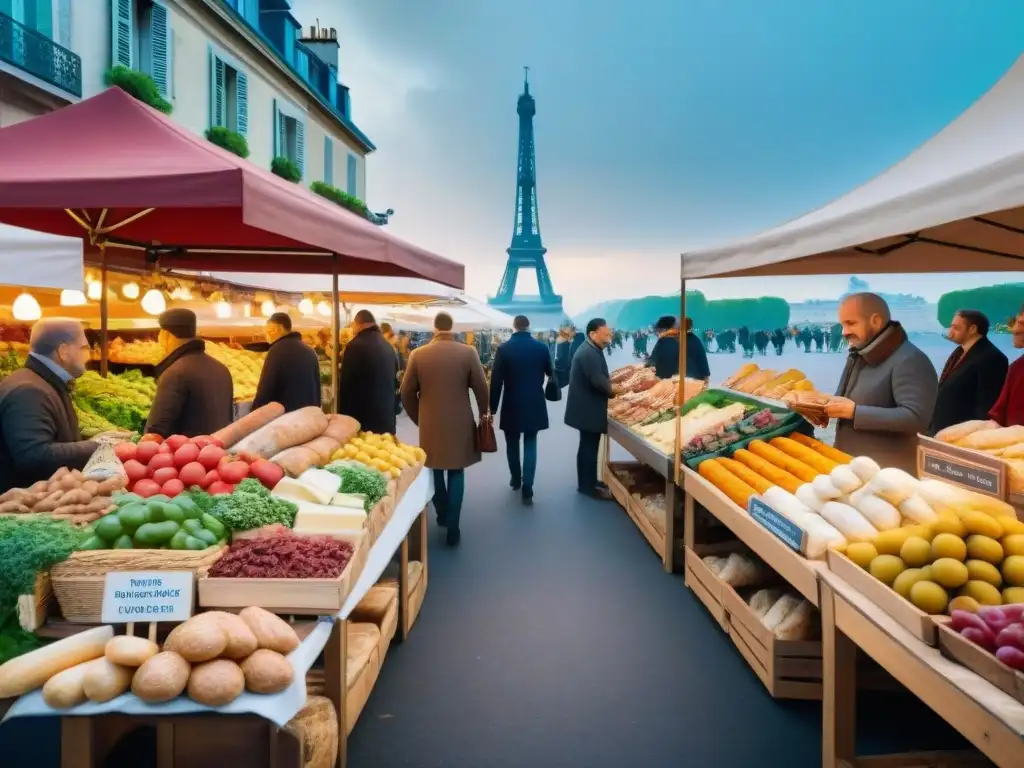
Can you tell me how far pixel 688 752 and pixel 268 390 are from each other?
4.11 meters

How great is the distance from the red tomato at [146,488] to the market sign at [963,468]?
9.99 ft

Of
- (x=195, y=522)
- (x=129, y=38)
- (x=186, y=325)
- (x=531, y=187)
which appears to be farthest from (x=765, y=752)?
(x=531, y=187)

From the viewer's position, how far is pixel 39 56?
1000 cm

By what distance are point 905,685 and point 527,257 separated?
4748cm

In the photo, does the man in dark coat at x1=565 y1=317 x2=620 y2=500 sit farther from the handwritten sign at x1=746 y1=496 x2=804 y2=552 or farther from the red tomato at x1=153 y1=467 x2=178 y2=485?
the red tomato at x1=153 y1=467 x2=178 y2=485

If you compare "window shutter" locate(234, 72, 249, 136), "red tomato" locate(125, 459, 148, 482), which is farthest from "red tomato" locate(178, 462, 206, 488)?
"window shutter" locate(234, 72, 249, 136)

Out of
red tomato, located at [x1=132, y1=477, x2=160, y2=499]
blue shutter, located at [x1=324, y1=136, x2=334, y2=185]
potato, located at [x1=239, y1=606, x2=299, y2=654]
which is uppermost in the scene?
blue shutter, located at [x1=324, y1=136, x2=334, y2=185]

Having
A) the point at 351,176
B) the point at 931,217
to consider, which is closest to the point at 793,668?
the point at 931,217

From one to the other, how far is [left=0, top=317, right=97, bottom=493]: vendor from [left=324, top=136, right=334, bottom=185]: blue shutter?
20.0m

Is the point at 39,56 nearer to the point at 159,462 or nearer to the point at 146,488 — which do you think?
the point at 159,462

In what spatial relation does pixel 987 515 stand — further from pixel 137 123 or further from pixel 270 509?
pixel 137 123

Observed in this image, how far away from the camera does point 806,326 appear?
12211 millimetres

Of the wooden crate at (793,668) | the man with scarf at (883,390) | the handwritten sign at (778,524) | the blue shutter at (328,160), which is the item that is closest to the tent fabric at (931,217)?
the man with scarf at (883,390)

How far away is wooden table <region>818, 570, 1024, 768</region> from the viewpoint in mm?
1753
